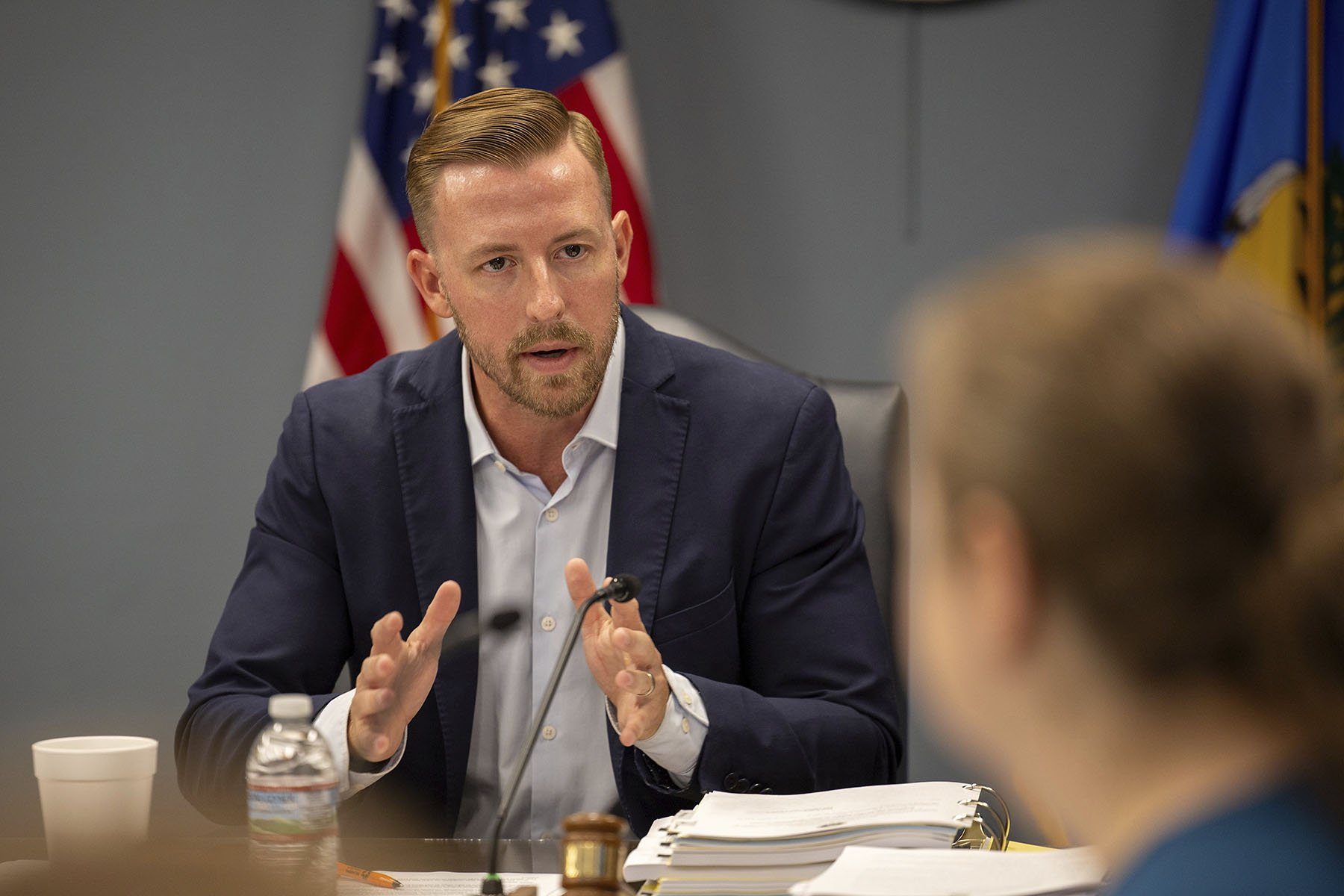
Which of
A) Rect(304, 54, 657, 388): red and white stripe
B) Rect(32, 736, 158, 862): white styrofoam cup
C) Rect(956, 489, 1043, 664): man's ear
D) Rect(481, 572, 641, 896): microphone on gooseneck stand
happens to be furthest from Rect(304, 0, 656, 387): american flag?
Rect(956, 489, 1043, 664): man's ear

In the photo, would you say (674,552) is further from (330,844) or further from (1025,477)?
(1025,477)

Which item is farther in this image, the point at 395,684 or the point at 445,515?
the point at 445,515

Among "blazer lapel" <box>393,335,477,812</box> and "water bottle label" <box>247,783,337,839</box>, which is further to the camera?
"blazer lapel" <box>393,335,477,812</box>

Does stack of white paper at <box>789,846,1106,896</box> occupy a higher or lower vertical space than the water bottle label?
lower

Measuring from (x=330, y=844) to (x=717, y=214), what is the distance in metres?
2.06

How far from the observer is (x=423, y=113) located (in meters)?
2.70

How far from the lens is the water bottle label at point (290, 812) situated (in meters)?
0.95

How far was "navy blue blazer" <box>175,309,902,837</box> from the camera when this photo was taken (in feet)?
5.22

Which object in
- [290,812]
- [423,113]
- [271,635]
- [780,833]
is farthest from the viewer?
[423,113]

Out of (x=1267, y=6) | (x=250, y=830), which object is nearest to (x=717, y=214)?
(x=1267, y=6)

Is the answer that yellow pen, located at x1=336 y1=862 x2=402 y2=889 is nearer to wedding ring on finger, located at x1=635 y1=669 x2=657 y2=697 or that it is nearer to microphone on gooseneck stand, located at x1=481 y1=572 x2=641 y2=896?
microphone on gooseneck stand, located at x1=481 y1=572 x2=641 y2=896

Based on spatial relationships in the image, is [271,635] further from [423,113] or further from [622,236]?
[423,113]

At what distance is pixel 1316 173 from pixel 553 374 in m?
1.63

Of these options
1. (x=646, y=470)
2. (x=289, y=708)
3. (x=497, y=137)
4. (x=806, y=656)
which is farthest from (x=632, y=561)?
(x=289, y=708)
